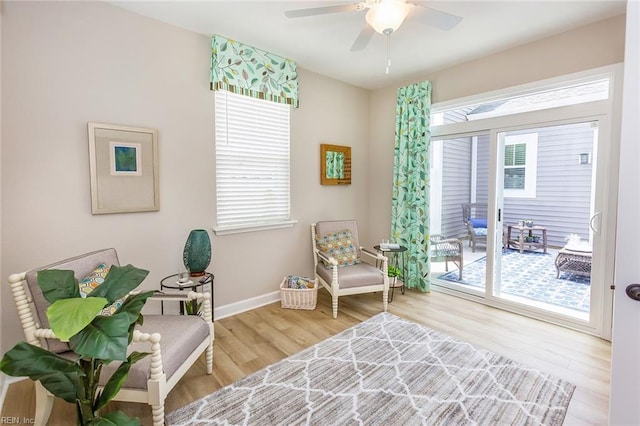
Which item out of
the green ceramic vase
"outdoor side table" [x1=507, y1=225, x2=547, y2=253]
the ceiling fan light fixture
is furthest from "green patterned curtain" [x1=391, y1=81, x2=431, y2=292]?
the green ceramic vase

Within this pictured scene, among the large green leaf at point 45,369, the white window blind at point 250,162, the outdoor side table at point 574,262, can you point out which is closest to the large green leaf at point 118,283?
the large green leaf at point 45,369

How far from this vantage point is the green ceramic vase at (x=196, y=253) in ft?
8.27

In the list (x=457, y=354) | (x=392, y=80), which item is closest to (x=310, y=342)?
(x=457, y=354)

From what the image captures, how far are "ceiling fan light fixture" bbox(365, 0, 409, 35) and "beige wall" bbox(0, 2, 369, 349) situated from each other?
1.76 m

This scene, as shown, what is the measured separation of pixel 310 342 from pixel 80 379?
1.72 m

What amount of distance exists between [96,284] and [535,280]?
4.47 m

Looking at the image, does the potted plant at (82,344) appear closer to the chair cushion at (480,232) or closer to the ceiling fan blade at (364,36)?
the ceiling fan blade at (364,36)

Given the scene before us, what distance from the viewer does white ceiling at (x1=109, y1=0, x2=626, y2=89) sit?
2.37 metres

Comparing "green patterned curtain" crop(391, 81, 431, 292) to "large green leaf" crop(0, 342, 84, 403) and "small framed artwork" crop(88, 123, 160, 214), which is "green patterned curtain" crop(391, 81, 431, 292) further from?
"large green leaf" crop(0, 342, 84, 403)

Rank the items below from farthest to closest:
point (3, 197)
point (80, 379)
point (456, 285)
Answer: point (456, 285), point (3, 197), point (80, 379)

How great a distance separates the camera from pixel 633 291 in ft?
3.60

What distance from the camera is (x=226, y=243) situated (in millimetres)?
3109

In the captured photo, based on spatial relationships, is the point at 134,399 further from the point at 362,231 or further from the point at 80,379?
the point at 362,231

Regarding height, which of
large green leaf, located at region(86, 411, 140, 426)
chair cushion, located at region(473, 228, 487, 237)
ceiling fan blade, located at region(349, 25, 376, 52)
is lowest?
large green leaf, located at region(86, 411, 140, 426)
